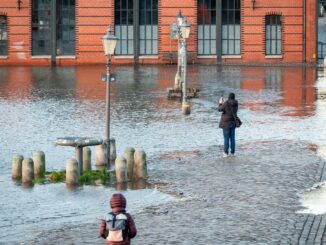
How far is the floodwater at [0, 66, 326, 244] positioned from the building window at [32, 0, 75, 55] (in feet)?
21.9

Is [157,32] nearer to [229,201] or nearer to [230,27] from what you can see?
[230,27]

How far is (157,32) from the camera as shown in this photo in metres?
64.2

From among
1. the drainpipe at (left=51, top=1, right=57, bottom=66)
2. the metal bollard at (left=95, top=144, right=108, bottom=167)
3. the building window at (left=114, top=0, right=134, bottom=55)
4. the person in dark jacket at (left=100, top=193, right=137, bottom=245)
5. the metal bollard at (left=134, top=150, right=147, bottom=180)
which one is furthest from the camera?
Result: the building window at (left=114, top=0, right=134, bottom=55)

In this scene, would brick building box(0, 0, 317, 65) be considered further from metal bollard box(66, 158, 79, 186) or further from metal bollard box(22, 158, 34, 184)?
metal bollard box(66, 158, 79, 186)

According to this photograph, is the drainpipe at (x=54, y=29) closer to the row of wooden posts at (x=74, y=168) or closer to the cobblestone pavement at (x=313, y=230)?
the row of wooden posts at (x=74, y=168)

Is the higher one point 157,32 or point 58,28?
point 58,28

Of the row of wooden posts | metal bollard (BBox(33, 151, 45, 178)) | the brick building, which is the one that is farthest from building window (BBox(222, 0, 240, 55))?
metal bollard (BBox(33, 151, 45, 178))

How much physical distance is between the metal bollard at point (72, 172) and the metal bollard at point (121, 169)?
0.83 metres

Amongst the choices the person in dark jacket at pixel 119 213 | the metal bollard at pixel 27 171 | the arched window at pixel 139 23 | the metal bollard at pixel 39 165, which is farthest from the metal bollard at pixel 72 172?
the arched window at pixel 139 23

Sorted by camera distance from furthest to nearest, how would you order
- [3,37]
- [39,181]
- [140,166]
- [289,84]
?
[3,37]
[289,84]
[140,166]
[39,181]

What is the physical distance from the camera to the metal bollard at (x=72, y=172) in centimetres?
2234

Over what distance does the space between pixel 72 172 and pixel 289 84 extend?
2831cm

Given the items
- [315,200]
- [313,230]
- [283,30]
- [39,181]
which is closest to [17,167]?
[39,181]

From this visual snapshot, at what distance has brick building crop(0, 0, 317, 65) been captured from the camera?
63.6 meters
